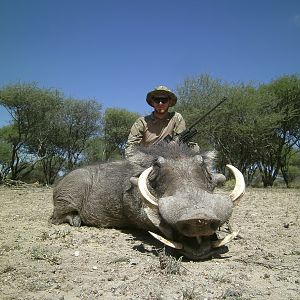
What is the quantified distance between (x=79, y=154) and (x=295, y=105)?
17.2 metres

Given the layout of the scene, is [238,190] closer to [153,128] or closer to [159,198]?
[159,198]

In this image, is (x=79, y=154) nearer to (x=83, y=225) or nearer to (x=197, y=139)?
(x=197, y=139)

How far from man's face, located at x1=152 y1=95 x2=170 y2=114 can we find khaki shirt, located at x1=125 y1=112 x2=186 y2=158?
0.14m

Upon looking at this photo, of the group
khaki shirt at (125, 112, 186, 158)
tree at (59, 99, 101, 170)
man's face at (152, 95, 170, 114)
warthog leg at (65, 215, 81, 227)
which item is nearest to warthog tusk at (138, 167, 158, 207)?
warthog leg at (65, 215, 81, 227)

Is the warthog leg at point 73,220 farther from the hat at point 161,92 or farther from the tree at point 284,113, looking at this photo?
the tree at point 284,113

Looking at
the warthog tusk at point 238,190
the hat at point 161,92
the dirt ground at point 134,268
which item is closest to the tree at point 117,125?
the hat at point 161,92

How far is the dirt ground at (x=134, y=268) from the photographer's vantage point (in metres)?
2.84

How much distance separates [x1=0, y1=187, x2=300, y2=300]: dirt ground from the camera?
2.84 metres

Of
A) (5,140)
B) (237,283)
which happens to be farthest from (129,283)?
(5,140)

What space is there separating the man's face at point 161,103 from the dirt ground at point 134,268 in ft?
6.91

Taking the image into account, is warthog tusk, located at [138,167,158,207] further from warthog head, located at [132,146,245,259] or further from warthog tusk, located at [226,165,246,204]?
warthog tusk, located at [226,165,246,204]

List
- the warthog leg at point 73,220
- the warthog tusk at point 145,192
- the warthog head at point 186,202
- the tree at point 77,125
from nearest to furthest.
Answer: the warthog head at point 186,202
the warthog tusk at point 145,192
the warthog leg at point 73,220
the tree at point 77,125

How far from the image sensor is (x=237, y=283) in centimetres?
299

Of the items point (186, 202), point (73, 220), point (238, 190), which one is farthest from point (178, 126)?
point (186, 202)
